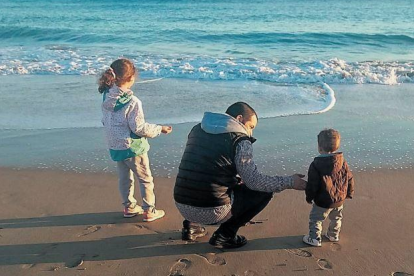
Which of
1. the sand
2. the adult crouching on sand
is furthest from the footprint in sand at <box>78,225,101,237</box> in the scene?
the adult crouching on sand

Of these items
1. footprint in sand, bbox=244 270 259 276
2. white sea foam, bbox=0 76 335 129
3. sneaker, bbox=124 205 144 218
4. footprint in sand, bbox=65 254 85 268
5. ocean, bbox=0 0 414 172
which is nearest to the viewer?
footprint in sand, bbox=244 270 259 276

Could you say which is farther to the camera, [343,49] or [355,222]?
[343,49]

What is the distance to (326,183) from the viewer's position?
338cm

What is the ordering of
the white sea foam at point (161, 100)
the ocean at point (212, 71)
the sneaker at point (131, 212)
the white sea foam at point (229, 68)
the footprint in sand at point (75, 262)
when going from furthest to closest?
1. the white sea foam at point (229, 68)
2. the white sea foam at point (161, 100)
3. the ocean at point (212, 71)
4. the sneaker at point (131, 212)
5. the footprint in sand at point (75, 262)

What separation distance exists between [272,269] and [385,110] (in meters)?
4.91

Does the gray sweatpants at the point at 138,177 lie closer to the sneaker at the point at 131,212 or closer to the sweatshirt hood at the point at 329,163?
the sneaker at the point at 131,212

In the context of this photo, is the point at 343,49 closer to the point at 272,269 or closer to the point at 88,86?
the point at 88,86

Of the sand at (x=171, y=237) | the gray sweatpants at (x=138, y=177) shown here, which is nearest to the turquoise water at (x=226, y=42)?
the sand at (x=171, y=237)

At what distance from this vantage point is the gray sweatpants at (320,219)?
11.6 feet

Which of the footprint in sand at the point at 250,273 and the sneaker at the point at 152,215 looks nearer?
the footprint in sand at the point at 250,273

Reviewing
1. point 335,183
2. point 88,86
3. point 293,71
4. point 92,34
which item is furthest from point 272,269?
point 92,34

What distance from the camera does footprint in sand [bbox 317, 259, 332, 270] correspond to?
3256mm

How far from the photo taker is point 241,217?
11.4 ft

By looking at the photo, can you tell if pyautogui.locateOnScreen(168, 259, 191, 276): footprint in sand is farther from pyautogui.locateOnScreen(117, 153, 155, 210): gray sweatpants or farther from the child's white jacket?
the child's white jacket
